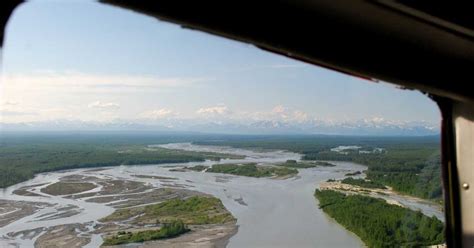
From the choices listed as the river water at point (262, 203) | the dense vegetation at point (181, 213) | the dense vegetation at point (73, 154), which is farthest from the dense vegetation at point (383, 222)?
the dense vegetation at point (73, 154)

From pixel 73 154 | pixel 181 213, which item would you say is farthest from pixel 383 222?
pixel 73 154

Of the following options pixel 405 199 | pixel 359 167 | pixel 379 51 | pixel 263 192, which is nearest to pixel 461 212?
pixel 405 199

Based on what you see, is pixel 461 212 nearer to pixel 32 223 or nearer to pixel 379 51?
pixel 379 51

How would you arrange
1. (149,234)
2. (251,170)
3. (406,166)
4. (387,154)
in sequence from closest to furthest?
(149,234) < (406,166) < (387,154) < (251,170)

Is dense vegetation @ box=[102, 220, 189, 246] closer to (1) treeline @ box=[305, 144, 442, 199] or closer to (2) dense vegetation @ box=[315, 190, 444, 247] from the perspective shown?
(2) dense vegetation @ box=[315, 190, 444, 247]

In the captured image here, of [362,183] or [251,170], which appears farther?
[251,170]

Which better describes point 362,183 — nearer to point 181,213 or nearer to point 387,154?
point 387,154
